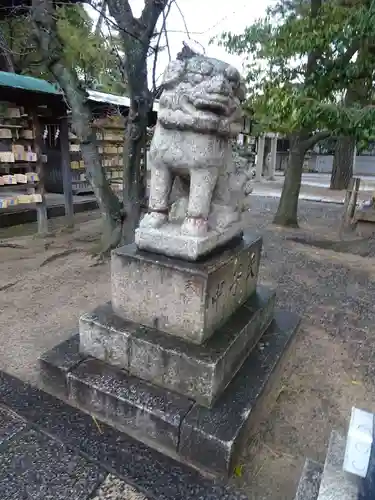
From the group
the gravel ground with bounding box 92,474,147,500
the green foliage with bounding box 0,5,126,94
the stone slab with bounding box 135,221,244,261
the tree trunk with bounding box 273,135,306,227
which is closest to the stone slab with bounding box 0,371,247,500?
the gravel ground with bounding box 92,474,147,500

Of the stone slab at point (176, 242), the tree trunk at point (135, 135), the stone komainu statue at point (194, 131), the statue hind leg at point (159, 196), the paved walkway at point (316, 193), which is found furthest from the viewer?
the paved walkway at point (316, 193)

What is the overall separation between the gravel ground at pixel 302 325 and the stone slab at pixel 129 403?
1.44 ft

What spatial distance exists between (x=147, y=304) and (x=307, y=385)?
1.32m

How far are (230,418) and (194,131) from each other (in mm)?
1597

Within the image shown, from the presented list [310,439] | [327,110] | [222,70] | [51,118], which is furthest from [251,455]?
[51,118]

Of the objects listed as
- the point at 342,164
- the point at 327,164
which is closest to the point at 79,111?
the point at 342,164

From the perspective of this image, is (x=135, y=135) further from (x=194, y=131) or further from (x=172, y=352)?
(x=172, y=352)

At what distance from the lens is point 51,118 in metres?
7.26

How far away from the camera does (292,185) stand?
24.4 feet

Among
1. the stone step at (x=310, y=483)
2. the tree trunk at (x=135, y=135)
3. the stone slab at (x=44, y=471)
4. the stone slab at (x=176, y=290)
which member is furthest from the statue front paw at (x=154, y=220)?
the tree trunk at (x=135, y=135)

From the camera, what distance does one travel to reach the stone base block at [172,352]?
76.8 inches

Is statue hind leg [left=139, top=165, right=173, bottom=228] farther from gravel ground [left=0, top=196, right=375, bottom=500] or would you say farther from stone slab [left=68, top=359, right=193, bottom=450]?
gravel ground [left=0, top=196, right=375, bottom=500]

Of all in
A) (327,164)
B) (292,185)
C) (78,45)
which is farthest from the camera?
(327,164)

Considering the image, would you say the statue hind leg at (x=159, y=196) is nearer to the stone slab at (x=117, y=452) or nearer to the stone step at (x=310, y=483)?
the stone slab at (x=117, y=452)
